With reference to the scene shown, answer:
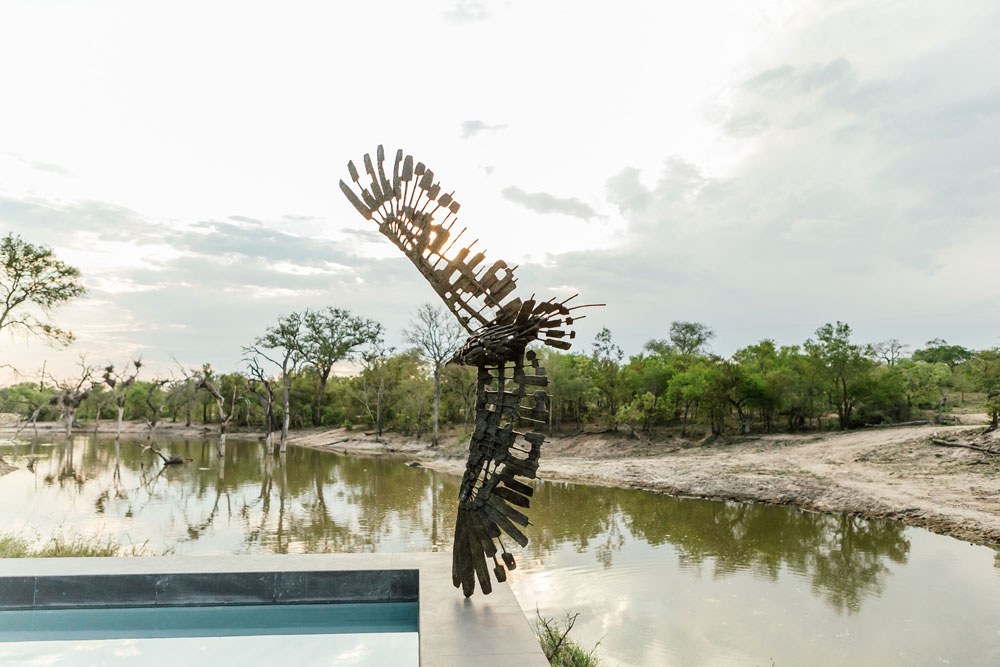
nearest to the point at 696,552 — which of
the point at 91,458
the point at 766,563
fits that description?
the point at 766,563

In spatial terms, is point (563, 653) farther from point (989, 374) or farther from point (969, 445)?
point (989, 374)

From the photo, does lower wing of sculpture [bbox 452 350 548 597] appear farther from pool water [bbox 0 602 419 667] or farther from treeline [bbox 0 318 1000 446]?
treeline [bbox 0 318 1000 446]

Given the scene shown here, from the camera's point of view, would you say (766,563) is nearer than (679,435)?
Yes

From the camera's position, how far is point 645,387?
32.3 m

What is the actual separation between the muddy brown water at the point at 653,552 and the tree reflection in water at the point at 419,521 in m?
0.06

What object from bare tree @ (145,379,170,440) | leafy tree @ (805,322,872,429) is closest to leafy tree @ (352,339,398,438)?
bare tree @ (145,379,170,440)

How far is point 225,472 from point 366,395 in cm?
1660

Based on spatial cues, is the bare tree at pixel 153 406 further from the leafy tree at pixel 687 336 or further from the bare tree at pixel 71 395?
the leafy tree at pixel 687 336

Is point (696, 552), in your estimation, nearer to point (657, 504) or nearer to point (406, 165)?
point (657, 504)

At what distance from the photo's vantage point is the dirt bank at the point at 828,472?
47.8 feet

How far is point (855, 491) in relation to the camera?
16188 mm

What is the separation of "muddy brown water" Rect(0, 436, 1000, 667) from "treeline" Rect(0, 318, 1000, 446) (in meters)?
8.87

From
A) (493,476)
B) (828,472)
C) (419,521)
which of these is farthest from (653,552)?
(828,472)

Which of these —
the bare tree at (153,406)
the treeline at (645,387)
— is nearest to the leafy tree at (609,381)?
the treeline at (645,387)
